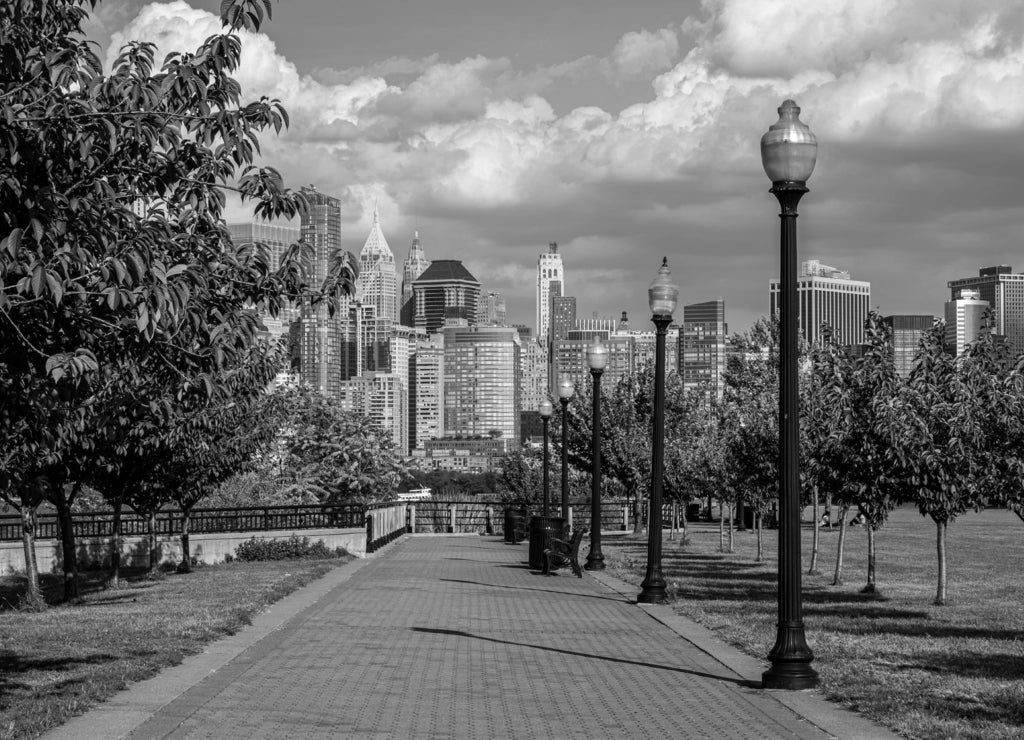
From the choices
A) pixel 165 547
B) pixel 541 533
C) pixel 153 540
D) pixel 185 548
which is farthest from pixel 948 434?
pixel 165 547

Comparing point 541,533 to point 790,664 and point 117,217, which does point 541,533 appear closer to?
point 790,664

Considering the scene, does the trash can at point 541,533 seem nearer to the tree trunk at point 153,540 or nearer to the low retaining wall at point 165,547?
the low retaining wall at point 165,547

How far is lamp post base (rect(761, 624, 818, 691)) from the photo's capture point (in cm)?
1217

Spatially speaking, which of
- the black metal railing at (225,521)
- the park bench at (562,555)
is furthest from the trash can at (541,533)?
the black metal railing at (225,521)

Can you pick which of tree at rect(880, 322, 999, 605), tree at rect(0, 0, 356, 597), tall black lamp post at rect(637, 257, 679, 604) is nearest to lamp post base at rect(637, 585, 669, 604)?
tall black lamp post at rect(637, 257, 679, 604)

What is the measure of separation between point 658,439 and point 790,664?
9.50 metres

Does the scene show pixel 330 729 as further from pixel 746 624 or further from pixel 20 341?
pixel 746 624

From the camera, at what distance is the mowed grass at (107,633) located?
36.7 feet

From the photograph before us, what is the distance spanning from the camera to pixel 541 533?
2945 centimetres

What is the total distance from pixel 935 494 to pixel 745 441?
36.6 ft

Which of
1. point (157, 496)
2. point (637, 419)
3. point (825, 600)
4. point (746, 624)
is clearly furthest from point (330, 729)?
point (637, 419)

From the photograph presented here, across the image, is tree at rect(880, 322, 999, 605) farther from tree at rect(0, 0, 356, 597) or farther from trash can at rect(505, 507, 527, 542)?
trash can at rect(505, 507, 527, 542)

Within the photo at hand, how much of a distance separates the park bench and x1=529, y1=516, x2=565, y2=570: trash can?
2.78ft

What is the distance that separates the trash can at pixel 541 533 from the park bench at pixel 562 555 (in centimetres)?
85
